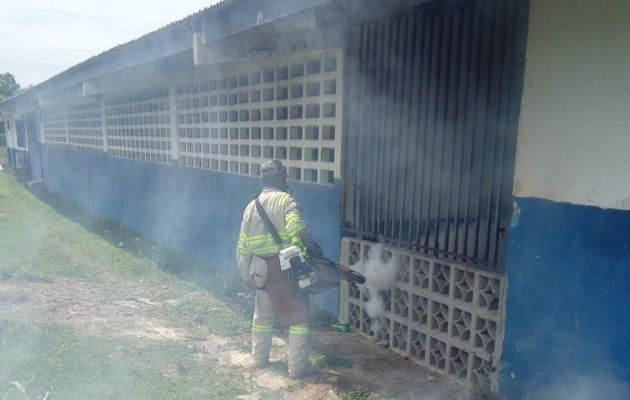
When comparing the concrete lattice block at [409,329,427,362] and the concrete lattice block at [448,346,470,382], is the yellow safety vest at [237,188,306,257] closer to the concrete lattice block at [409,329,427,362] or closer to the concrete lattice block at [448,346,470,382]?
the concrete lattice block at [409,329,427,362]

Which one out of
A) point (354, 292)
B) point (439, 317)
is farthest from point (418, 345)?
point (354, 292)

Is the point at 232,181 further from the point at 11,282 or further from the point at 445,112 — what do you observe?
the point at 445,112

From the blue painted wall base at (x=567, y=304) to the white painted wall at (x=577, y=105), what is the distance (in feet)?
0.49

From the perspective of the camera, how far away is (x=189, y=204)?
28.2 feet

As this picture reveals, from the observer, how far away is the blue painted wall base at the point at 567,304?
117 inches

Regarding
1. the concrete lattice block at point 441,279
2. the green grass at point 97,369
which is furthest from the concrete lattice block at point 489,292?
the green grass at point 97,369

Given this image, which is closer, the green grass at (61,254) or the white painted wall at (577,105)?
the white painted wall at (577,105)

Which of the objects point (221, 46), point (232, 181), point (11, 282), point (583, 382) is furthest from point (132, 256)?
point (583, 382)

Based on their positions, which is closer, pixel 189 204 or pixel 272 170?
pixel 272 170

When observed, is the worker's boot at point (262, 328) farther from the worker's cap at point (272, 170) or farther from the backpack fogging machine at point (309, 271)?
the worker's cap at point (272, 170)

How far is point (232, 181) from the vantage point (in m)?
7.25

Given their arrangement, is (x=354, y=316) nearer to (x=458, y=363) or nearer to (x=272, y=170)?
(x=458, y=363)

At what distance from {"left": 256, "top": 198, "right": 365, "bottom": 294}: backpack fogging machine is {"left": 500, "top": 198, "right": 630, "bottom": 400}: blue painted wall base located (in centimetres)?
132

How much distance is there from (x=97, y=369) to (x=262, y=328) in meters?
1.44
